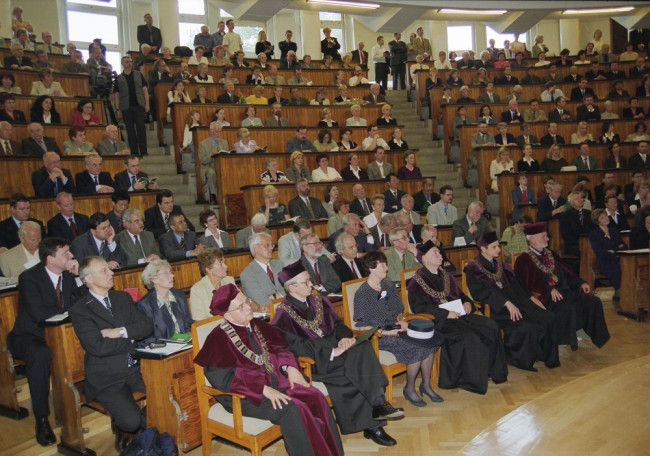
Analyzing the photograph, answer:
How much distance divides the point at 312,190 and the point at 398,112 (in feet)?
16.5

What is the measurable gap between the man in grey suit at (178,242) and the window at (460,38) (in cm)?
1447

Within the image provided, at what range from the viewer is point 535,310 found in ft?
16.5

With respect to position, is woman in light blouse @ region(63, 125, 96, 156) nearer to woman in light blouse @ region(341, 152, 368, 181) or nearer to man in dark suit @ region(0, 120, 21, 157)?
man in dark suit @ region(0, 120, 21, 157)

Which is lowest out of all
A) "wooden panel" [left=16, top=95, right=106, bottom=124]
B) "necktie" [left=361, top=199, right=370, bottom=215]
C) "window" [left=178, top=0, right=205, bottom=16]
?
"necktie" [left=361, top=199, right=370, bottom=215]

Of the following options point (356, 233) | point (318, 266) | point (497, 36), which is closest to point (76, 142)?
point (356, 233)

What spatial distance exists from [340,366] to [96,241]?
263 centimetres

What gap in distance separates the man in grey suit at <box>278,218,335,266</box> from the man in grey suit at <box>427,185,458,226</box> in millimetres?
2260

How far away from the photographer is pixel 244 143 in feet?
25.2

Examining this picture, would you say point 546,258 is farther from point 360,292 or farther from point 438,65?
point 438,65

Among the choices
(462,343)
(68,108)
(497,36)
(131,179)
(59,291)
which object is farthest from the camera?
(497,36)

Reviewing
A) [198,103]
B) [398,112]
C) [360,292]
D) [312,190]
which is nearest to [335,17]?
[398,112]

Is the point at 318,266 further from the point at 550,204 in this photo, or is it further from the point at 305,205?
the point at 550,204

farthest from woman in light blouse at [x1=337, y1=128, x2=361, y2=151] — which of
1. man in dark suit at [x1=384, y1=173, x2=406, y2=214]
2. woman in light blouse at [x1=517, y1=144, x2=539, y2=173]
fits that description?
woman in light blouse at [x1=517, y1=144, x2=539, y2=173]

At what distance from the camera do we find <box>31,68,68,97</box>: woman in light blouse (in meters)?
8.13
